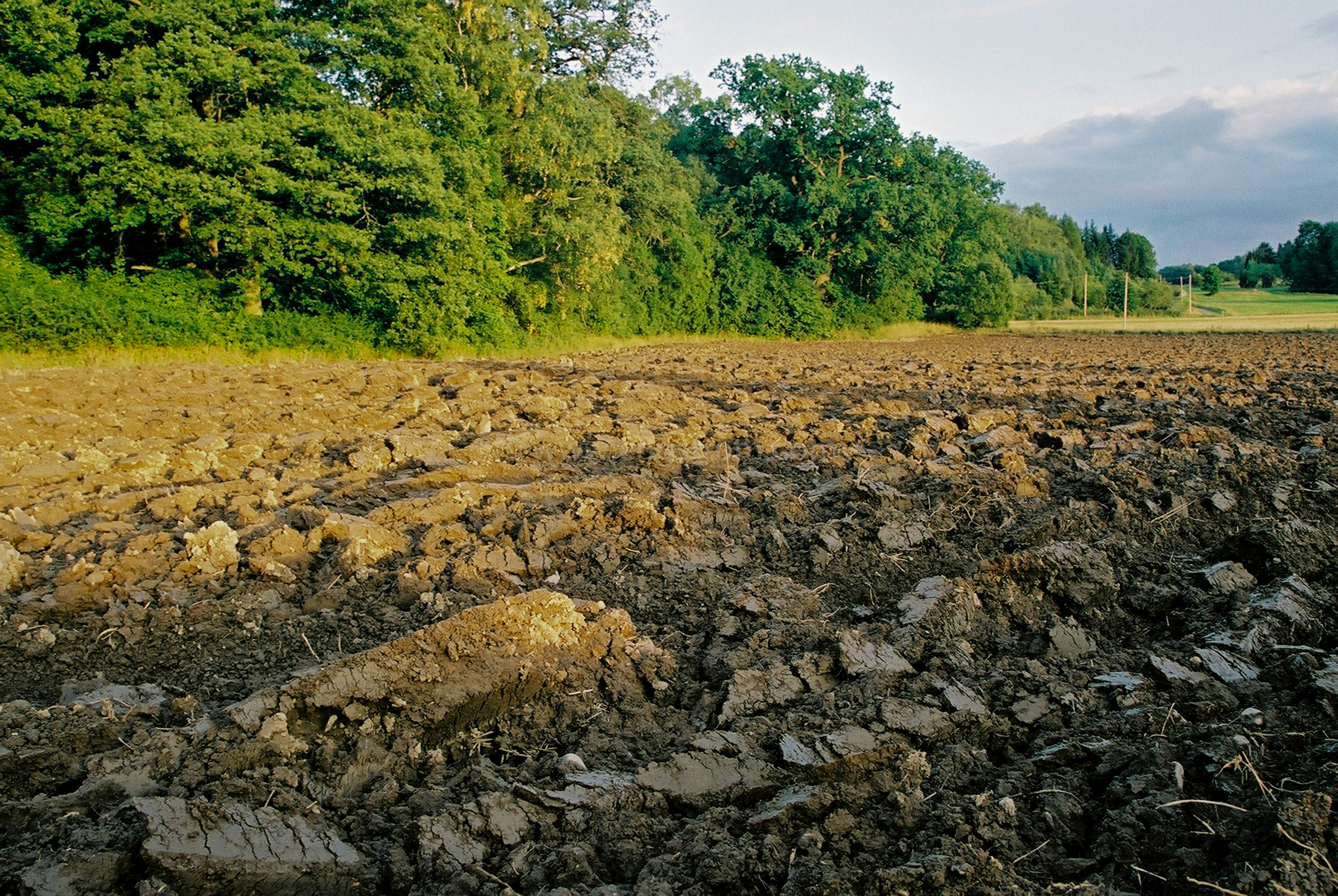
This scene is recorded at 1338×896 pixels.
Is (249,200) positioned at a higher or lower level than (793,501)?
higher

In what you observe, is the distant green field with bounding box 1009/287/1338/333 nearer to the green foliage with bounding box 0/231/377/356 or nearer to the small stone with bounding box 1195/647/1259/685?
the green foliage with bounding box 0/231/377/356

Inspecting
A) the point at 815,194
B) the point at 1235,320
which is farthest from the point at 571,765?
the point at 1235,320

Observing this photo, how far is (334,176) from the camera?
20.1 metres

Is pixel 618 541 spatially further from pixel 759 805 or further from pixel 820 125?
pixel 820 125

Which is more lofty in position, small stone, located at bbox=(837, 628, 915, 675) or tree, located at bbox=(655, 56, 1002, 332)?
tree, located at bbox=(655, 56, 1002, 332)

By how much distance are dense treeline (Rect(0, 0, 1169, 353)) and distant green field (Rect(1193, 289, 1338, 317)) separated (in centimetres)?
4577

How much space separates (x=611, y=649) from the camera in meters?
4.21

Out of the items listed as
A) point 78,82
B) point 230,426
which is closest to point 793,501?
point 230,426

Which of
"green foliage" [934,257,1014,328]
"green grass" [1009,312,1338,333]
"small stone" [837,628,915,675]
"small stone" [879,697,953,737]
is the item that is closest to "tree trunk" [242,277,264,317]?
"small stone" [837,628,915,675]

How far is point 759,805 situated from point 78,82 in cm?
2106

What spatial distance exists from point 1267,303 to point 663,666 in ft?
263

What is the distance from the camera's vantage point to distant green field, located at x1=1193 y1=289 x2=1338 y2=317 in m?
57.9

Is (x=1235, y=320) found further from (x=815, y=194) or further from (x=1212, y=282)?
(x=1212, y=282)

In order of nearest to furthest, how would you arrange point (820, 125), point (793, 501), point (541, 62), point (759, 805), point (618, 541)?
point (759, 805), point (618, 541), point (793, 501), point (541, 62), point (820, 125)
